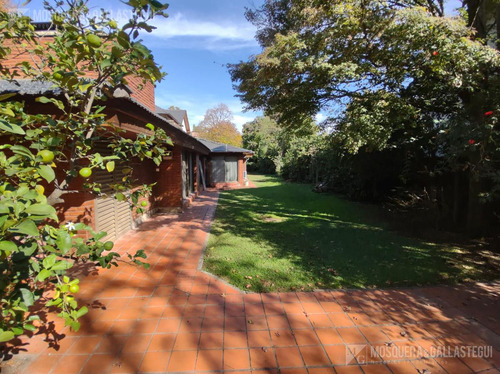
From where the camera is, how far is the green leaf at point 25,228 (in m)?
0.94

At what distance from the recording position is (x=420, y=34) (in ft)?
16.2

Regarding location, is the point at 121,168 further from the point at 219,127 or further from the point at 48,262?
the point at 219,127

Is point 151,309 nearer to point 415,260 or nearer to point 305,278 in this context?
point 305,278

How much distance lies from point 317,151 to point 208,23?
11.7 metres

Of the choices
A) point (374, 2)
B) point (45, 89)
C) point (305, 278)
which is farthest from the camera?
point (374, 2)

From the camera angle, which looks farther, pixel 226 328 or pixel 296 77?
pixel 296 77

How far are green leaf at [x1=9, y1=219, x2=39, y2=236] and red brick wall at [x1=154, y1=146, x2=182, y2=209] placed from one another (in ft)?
25.9

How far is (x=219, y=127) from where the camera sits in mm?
39531

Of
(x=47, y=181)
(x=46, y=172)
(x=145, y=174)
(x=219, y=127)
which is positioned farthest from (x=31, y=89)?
(x=219, y=127)

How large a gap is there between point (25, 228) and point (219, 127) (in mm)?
40037

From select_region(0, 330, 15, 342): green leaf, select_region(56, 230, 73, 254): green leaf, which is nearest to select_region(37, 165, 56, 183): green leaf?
select_region(56, 230, 73, 254): green leaf

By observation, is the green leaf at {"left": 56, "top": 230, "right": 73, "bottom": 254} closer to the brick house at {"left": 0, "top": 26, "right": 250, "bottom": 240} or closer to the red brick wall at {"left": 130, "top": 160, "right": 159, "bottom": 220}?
the brick house at {"left": 0, "top": 26, "right": 250, "bottom": 240}

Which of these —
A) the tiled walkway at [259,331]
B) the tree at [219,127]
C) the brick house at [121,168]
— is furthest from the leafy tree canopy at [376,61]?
the tree at [219,127]

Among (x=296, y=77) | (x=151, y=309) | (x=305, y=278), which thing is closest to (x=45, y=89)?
(x=151, y=309)
